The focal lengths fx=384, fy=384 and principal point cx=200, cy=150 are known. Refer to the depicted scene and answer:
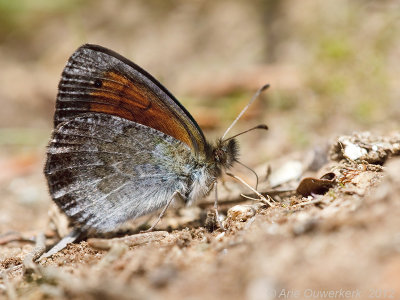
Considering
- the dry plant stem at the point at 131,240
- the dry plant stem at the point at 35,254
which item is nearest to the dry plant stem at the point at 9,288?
the dry plant stem at the point at 35,254

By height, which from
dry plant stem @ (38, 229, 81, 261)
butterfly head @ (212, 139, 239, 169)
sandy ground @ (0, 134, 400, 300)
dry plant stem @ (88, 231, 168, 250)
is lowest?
sandy ground @ (0, 134, 400, 300)

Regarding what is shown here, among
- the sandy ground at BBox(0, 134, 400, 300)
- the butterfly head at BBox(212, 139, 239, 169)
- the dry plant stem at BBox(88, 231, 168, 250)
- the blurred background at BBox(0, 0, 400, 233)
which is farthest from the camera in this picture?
the blurred background at BBox(0, 0, 400, 233)

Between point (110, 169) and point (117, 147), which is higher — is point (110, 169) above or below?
below

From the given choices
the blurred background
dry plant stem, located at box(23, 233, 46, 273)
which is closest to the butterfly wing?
dry plant stem, located at box(23, 233, 46, 273)

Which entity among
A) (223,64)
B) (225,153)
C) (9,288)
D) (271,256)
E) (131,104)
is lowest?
(271,256)

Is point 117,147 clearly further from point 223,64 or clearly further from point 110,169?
point 223,64

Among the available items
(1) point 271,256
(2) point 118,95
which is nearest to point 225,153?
(2) point 118,95

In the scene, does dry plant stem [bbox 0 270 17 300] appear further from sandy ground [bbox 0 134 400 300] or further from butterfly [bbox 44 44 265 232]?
butterfly [bbox 44 44 265 232]

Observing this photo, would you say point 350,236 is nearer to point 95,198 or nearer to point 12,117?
point 95,198
